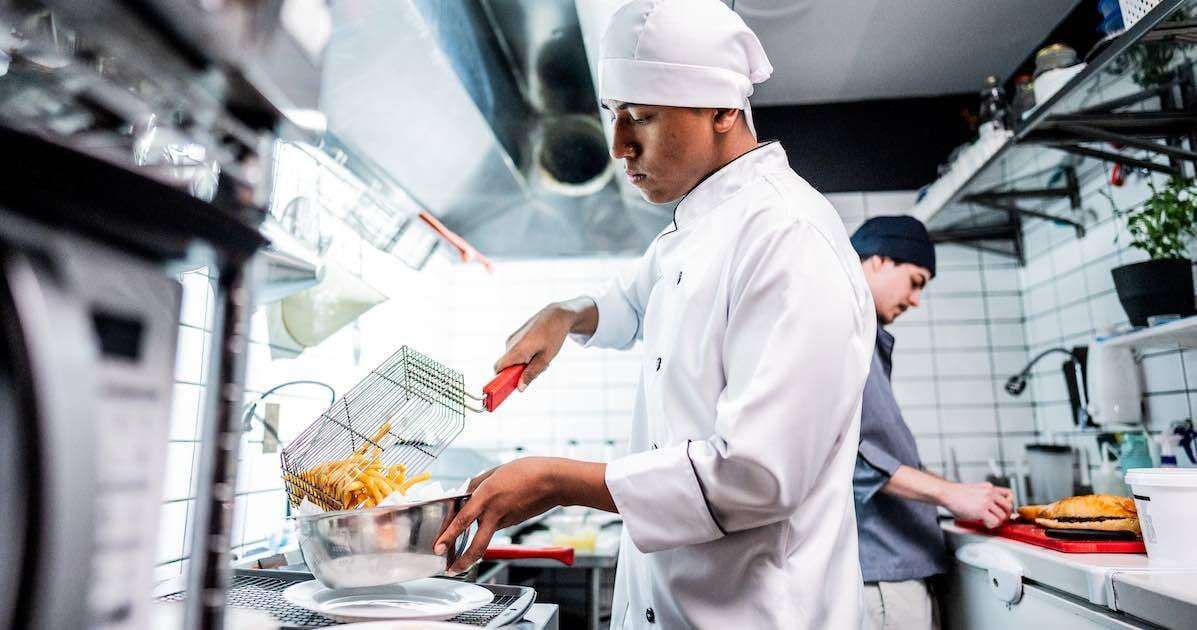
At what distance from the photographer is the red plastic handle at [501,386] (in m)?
1.05

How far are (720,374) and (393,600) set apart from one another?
1.65ft

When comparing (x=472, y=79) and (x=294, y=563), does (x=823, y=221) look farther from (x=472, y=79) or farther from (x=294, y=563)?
(x=472, y=79)

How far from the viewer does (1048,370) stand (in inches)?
121

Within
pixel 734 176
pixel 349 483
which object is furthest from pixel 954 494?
pixel 349 483

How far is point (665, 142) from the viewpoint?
112 centimetres

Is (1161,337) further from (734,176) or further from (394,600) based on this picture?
(394,600)

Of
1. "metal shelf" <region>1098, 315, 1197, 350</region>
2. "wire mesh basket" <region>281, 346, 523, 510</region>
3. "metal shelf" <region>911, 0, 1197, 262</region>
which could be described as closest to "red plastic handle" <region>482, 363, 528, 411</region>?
"wire mesh basket" <region>281, 346, 523, 510</region>

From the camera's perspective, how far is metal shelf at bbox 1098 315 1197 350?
1.82m

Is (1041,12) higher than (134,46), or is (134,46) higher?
(1041,12)

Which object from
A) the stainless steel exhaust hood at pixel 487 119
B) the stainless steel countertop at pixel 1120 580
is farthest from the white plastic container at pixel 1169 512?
the stainless steel exhaust hood at pixel 487 119

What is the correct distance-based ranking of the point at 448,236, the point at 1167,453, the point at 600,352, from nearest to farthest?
the point at 1167,453
the point at 448,236
the point at 600,352

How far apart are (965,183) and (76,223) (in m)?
2.46

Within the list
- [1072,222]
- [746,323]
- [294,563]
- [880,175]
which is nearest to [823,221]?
[746,323]

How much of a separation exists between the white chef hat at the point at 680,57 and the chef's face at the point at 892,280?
1.00 meters
